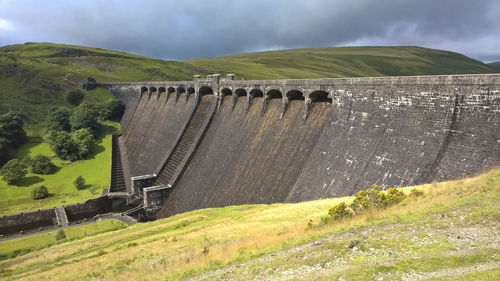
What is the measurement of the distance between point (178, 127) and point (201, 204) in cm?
2174

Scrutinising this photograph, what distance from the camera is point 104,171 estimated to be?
59906 millimetres

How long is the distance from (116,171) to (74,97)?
5238 cm

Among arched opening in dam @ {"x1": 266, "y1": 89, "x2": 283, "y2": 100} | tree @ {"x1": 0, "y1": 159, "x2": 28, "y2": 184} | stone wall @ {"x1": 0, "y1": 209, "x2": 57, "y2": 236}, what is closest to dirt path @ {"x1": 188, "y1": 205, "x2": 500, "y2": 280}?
arched opening in dam @ {"x1": 266, "y1": 89, "x2": 283, "y2": 100}

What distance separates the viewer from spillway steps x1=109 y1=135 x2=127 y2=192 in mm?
54000

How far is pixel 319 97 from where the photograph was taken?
33.0m

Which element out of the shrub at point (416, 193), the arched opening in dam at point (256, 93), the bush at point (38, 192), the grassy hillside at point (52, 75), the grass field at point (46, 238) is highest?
the grassy hillside at point (52, 75)

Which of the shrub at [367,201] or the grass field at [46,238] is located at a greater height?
the shrub at [367,201]

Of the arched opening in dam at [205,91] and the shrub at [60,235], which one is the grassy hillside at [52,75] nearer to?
the arched opening in dam at [205,91]

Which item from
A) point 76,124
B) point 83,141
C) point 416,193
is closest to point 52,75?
point 76,124

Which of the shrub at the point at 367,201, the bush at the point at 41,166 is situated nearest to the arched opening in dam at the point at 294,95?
the shrub at the point at 367,201

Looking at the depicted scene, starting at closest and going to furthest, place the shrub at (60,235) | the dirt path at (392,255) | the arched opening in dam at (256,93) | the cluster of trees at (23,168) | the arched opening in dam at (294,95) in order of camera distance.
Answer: the dirt path at (392,255)
the arched opening in dam at (294,95)
the shrub at (60,235)
the arched opening in dam at (256,93)
the cluster of trees at (23,168)

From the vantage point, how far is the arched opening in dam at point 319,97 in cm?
3200

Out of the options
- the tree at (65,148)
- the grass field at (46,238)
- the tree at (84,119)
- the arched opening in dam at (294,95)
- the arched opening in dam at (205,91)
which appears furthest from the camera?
the tree at (84,119)

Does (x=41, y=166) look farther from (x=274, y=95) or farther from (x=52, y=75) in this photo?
(x=52, y=75)
